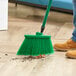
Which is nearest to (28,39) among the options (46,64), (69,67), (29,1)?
(46,64)

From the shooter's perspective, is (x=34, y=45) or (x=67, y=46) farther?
(x=67, y=46)

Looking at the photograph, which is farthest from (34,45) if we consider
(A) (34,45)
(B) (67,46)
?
(B) (67,46)

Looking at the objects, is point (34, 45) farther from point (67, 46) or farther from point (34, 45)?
point (67, 46)

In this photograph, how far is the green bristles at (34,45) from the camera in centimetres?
142

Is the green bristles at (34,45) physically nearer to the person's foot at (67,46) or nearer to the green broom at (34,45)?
the green broom at (34,45)

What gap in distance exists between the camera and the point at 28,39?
1.42 metres

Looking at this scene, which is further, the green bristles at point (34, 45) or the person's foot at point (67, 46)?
the person's foot at point (67, 46)

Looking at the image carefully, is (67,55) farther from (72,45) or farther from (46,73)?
(46,73)

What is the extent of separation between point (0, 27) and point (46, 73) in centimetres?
111

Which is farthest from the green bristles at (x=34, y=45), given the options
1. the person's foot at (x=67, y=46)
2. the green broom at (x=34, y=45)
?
the person's foot at (x=67, y=46)

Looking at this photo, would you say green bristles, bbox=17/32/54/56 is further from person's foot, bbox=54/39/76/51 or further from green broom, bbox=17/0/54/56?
person's foot, bbox=54/39/76/51

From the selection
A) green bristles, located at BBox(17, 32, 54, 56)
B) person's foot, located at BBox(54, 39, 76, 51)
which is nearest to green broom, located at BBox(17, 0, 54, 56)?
green bristles, located at BBox(17, 32, 54, 56)

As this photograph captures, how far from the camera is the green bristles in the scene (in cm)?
142

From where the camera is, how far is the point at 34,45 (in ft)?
4.69
